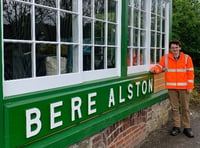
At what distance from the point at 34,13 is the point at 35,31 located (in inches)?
6.8

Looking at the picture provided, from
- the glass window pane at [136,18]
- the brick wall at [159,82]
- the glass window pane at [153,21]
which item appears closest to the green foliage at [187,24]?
the brick wall at [159,82]

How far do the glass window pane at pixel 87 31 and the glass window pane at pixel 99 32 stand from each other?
166mm

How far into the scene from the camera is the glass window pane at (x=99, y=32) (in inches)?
150

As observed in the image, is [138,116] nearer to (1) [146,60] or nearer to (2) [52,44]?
(1) [146,60]

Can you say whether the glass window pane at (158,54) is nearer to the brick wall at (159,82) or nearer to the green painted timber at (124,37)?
the brick wall at (159,82)

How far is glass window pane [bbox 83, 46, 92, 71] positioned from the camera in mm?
3590

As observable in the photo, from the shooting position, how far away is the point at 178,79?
17.4ft

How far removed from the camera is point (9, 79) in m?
2.51

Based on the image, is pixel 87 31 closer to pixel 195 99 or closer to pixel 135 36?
pixel 135 36

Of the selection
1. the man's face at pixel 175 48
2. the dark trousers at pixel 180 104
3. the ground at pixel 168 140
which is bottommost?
the ground at pixel 168 140

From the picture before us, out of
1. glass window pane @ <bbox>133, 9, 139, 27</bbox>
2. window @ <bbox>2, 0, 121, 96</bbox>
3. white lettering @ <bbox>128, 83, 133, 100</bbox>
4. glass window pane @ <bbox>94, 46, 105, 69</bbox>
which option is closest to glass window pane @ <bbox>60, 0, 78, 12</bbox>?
window @ <bbox>2, 0, 121, 96</bbox>

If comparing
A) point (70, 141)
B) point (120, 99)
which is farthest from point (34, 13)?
point (120, 99)

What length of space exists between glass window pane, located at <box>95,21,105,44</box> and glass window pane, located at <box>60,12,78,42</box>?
519 millimetres

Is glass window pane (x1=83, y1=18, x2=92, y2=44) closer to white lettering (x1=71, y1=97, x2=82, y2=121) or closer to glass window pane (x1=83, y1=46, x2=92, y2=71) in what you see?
glass window pane (x1=83, y1=46, x2=92, y2=71)
